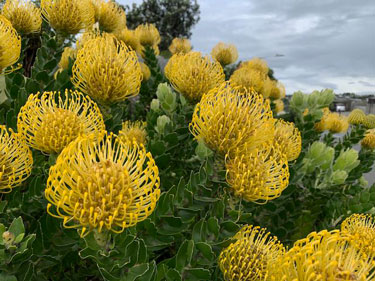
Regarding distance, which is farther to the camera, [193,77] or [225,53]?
[225,53]

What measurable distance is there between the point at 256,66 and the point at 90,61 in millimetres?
2727

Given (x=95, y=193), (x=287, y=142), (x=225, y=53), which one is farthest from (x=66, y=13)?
(x=225, y=53)

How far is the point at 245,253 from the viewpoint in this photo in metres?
1.42

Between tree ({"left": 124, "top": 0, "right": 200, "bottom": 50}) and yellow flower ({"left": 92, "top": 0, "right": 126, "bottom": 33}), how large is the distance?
75.9 ft

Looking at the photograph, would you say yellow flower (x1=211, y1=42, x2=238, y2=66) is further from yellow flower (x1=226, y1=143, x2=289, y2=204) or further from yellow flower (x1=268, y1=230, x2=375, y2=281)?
yellow flower (x1=268, y1=230, x2=375, y2=281)

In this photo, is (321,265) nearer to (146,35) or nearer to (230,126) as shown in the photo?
(230,126)

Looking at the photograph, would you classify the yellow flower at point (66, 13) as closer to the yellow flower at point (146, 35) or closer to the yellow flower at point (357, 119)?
the yellow flower at point (146, 35)

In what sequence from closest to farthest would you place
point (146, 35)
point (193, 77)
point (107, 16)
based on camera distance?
point (193, 77) → point (107, 16) → point (146, 35)

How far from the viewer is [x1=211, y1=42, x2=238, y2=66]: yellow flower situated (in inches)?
136

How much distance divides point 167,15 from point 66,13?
24.9 metres

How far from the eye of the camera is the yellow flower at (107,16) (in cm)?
282

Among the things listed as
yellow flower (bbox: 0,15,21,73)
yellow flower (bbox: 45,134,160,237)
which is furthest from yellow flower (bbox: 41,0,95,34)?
yellow flower (bbox: 45,134,160,237)

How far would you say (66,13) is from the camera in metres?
1.99

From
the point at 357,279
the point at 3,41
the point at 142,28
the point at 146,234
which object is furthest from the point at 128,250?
the point at 142,28
